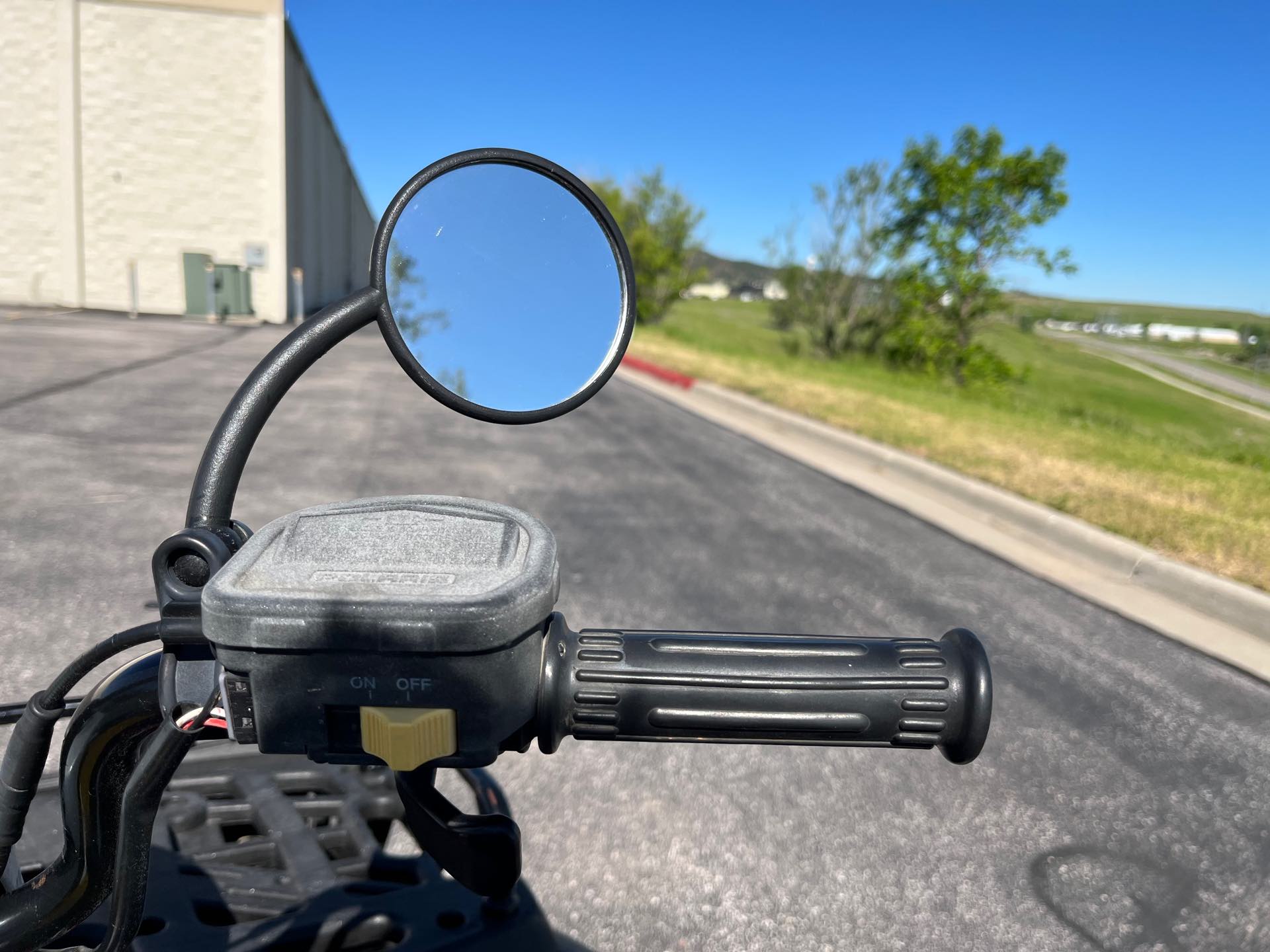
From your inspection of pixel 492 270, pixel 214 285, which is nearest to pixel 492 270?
pixel 492 270

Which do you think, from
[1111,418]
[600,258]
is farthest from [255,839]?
[1111,418]

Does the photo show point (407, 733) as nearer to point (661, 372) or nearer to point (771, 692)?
point (771, 692)

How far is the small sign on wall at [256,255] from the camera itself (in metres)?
24.7

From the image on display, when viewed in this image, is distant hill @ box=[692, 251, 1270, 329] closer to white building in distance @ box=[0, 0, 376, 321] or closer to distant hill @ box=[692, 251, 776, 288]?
distant hill @ box=[692, 251, 776, 288]

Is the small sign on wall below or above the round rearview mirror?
above

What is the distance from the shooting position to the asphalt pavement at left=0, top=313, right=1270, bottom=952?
2389 millimetres

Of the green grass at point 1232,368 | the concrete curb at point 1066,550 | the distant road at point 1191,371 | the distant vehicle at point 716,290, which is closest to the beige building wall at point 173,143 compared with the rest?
the concrete curb at point 1066,550

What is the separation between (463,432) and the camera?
9172 millimetres

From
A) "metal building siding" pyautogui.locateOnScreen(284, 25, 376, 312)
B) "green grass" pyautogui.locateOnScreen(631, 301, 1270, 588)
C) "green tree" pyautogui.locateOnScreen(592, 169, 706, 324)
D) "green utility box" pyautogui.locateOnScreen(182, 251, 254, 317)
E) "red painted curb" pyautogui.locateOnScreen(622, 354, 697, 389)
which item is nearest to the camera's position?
"green grass" pyautogui.locateOnScreen(631, 301, 1270, 588)

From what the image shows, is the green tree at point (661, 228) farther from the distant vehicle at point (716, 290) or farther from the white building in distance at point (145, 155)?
the distant vehicle at point (716, 290)

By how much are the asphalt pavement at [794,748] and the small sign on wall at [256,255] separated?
698 inches

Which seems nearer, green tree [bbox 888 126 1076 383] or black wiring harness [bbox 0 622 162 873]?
black wiring harness [bbox 0 622 162 873]

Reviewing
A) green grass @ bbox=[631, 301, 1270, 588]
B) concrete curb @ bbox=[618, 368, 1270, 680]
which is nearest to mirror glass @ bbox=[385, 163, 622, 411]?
concrete curb @ bbox=[618, 368, 1270, 680]

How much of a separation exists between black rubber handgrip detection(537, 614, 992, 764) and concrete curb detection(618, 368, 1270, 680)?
4.15 metres
